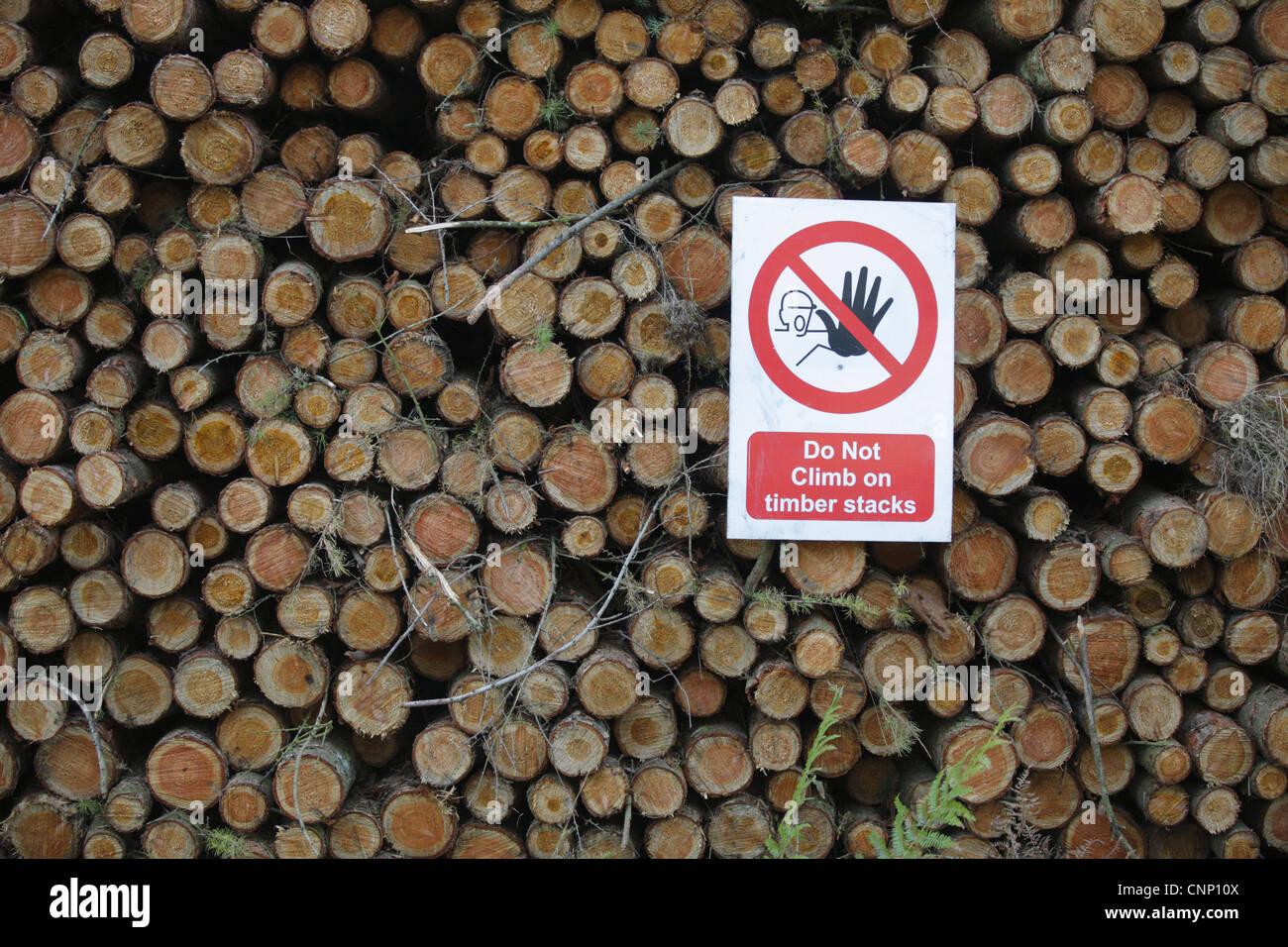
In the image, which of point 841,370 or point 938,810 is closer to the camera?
point 938,810

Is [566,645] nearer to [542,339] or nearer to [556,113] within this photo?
[542,339]

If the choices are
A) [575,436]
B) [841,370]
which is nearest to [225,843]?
[575,436]

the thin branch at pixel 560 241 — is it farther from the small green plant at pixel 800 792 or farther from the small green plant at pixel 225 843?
the small green plant at pixel 225 843

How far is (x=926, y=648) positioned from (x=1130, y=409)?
113cm

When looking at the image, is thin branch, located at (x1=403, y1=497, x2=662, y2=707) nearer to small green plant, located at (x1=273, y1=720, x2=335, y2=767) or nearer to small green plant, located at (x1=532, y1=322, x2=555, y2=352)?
small green plant, located at (x1=273, y1=720, x2=335, y2=767)

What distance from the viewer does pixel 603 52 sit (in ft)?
10.0

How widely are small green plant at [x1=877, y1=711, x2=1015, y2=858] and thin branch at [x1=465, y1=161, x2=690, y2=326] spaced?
7.06 feet

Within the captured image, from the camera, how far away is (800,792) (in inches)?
107

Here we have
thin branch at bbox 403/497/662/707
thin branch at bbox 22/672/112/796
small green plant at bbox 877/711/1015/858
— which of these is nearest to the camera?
small green plant at bbox 877/711/1015/858

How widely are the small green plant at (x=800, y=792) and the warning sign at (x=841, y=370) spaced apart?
63 centimetres

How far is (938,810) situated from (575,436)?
1699mm

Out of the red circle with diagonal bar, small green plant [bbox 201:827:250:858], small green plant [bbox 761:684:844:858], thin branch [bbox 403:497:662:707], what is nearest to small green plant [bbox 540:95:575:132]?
the red circle with diagonal bar

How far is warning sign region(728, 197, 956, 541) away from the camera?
3037 mm

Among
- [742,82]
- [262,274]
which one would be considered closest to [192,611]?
[262,274]
